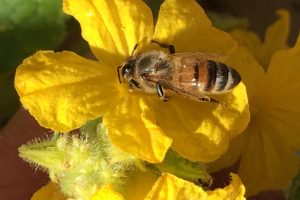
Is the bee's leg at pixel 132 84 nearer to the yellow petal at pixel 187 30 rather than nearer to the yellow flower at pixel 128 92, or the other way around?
the yellow flower at pixel 128 92

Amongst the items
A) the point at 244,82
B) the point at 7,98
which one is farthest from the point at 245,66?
the point at 7,98

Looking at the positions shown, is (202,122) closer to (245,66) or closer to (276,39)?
(245,66)

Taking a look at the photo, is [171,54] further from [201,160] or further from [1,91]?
[1,91]

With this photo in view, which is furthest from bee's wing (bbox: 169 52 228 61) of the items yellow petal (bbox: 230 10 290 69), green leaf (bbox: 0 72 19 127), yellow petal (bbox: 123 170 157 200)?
green leaf (bbox: 0 72 19 127)

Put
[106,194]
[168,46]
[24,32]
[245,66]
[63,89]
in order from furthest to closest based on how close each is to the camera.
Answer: [24,32] < [245,66] < [168,46] < [63,89] < [106,194]

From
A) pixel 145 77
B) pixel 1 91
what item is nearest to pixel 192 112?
pixel 145 77

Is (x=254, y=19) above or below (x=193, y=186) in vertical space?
below
